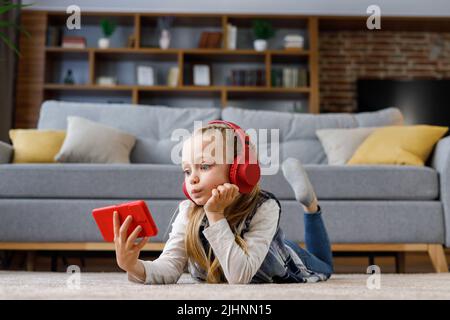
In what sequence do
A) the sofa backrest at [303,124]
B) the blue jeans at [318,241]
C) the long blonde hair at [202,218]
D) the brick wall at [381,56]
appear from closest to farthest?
the long blonde hair at [202,218] → the blue jeans at [318,241] → the sofa backrest at [303,124] → the brick wall at [381,56]

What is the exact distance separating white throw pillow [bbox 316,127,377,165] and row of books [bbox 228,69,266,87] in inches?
77.5

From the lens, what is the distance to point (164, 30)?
4.69 meters

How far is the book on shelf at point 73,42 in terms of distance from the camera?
15.0 ft

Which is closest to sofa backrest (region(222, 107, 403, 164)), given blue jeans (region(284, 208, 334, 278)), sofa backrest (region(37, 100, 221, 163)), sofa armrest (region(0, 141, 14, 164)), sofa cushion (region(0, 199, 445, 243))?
sofa backrest (region(37, 100, 221, 163))

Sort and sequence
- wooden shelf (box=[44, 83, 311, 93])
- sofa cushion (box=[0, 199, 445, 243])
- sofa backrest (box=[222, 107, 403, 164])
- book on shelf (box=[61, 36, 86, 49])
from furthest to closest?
book on shelf (box=[61, 36, 86, 49])
wooden shelf (box=[44, 83, 311, 93])
sofa backrest (box=[222, 107, 403, 164])
sofa cushion (box=[0, 199, 445, 243])

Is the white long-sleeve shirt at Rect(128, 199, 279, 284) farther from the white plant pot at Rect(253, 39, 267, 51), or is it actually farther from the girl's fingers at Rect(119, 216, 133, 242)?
the white plant pot at Rect(253, 39, 267, 51)

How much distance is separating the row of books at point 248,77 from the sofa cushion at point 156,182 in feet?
8.56

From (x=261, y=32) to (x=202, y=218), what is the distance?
375cm

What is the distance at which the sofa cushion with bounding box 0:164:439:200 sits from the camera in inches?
84.7

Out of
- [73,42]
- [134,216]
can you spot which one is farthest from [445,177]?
[73,42]

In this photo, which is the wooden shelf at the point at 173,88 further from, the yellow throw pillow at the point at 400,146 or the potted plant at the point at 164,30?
the yellow throw pillow at the point at 400,146

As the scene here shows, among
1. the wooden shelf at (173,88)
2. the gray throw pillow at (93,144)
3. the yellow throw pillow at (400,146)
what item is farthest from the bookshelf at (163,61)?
the yellow throw pillow at (400,146)

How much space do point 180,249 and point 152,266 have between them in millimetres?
102

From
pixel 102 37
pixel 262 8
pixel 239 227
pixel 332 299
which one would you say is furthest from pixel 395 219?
pixel 102 37
